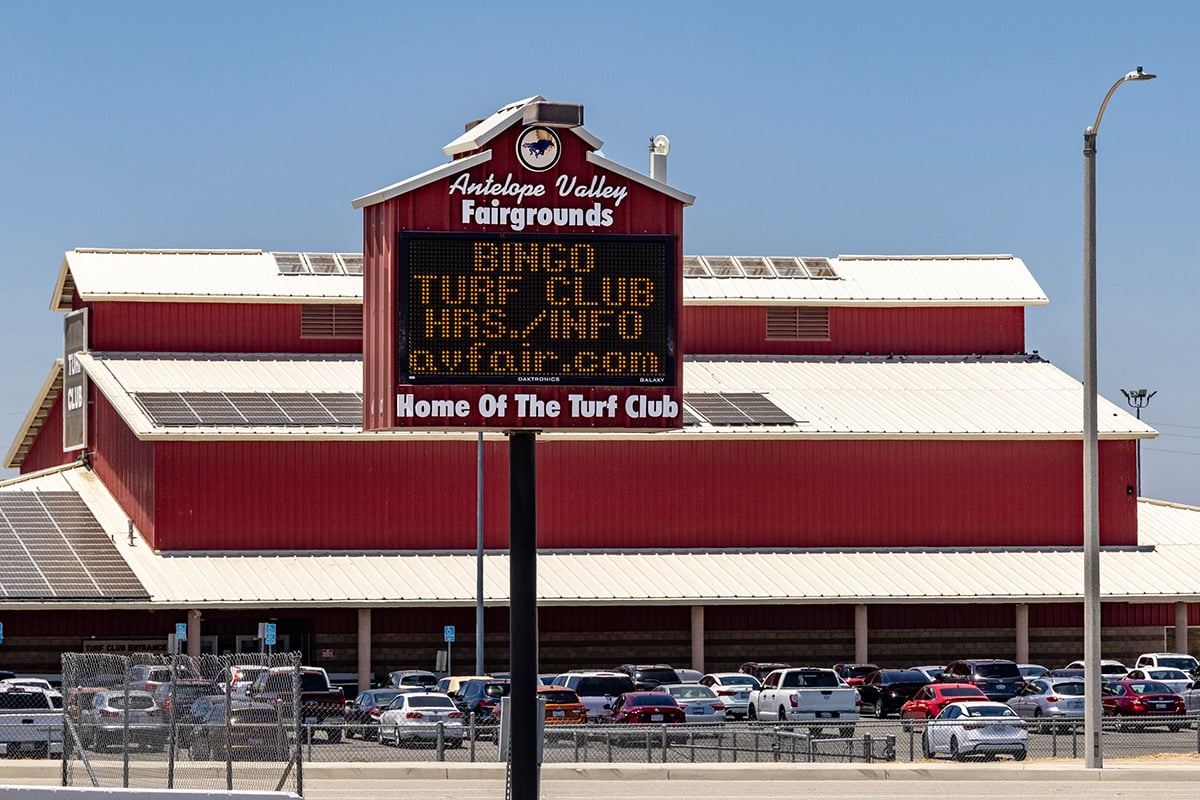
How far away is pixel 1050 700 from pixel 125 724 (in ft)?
94.0

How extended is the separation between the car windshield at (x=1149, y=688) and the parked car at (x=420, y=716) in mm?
17887

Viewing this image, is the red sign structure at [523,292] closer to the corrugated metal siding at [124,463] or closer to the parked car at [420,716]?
the parked car at [420,716]

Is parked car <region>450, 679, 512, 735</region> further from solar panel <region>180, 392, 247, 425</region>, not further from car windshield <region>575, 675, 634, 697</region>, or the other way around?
solar panel <region>180, 392, 247, 425</region>

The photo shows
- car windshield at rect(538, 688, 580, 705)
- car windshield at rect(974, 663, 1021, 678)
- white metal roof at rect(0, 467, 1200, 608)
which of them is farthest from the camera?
white metal roof at rect(0, 467, 1200, 608)

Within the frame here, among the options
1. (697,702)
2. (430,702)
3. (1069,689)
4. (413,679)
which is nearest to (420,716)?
(430,702)

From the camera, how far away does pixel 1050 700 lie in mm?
51156

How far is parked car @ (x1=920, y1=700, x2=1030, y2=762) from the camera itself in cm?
3994

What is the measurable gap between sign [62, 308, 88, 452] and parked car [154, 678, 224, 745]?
35.7m

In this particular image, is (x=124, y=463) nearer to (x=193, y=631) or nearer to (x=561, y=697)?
(x=193, y=631)

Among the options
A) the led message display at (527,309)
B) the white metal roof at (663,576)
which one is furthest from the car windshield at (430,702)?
the led message display at (527,309)

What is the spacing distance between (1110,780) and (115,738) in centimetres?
1643

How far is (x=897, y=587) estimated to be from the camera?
66.1m

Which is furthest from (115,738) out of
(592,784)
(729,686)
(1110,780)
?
(729,686)

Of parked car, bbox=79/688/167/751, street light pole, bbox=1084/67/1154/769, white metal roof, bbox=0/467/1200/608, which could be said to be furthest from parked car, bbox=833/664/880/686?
parked car, bbox=79/688/167/751
